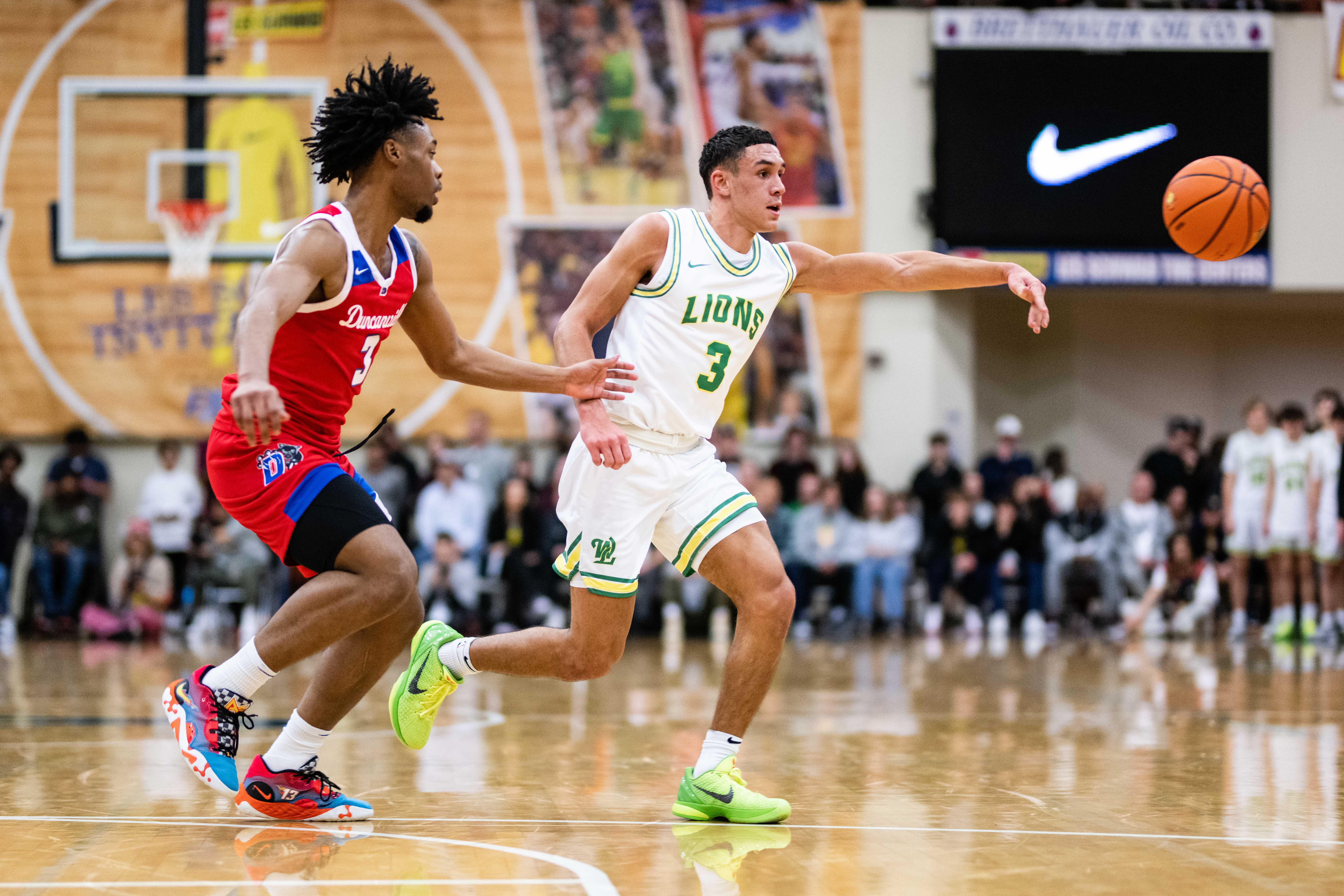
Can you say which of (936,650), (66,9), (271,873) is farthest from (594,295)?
(66,9)

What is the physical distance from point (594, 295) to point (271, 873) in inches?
82.3

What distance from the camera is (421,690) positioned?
470cm

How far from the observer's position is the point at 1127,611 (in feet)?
45.6

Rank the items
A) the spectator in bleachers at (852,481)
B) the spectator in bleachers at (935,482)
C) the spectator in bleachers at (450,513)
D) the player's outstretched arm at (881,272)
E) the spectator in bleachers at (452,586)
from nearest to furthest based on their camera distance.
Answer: the player's outstretched arm at (881,272) → the spectator in bleachers at (452,586) → the spectator in bleachers at (450,513) → the spectator in bleachers at (852,481) → the spectator in bleachers at (935,482)

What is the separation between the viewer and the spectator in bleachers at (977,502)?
13727 millimetres

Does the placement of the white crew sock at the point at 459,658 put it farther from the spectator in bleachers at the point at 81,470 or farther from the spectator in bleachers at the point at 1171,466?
the spectator in bleachers at the point at 1171,466

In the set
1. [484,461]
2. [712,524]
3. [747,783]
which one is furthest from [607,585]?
[484,461]

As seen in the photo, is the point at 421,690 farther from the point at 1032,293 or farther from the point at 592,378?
the point at 1032,293

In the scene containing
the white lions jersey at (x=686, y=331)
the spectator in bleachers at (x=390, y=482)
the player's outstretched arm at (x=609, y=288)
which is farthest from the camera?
the spectator in bleachers at (x=390, y=482)

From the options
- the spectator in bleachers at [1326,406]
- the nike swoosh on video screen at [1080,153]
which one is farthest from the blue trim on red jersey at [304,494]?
the nike swoosh on video screen at [1080,153]

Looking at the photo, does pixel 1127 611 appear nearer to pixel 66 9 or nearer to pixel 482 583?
pixel 482 583

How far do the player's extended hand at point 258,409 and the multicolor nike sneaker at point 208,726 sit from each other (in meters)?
1.05

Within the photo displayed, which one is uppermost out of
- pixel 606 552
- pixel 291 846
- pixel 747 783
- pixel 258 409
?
pixel 258 409

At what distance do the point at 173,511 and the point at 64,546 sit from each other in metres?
1.09
